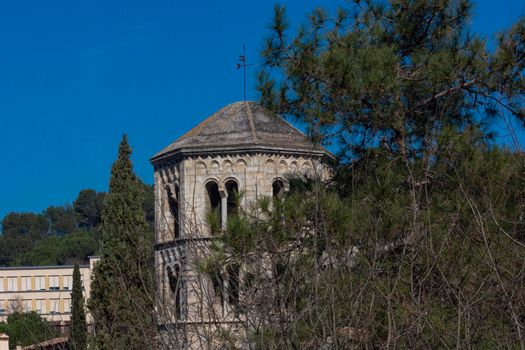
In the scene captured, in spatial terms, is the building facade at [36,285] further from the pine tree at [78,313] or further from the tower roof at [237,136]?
the tower roof at [237,136]

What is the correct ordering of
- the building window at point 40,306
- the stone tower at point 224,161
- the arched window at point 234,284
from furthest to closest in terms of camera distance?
the building window at point 40,306
the stone tower at point 224,161
the arched window at point 234,284

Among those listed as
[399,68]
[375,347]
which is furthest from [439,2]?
[375,347]

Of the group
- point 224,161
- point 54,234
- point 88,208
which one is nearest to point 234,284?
point 224,161

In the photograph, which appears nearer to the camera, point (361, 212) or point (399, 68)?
point (361, 212)

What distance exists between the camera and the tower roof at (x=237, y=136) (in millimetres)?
38719

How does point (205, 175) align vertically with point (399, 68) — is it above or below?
above

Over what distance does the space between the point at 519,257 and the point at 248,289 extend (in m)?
2.36

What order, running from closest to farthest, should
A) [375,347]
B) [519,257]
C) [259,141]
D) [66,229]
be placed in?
[519,257] < [375,347] < [259,141] < [66,229]

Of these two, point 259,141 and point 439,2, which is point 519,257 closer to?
point 439,2

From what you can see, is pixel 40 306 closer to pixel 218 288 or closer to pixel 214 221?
pixel 214 221

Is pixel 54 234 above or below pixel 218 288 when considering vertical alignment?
above

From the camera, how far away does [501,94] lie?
698 inches

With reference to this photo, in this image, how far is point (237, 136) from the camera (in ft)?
129

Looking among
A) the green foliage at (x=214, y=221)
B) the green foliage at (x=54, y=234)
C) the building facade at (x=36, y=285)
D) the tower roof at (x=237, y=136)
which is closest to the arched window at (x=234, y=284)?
the green foliage at (x=214, y=221)
